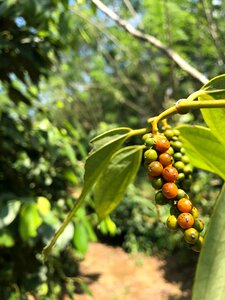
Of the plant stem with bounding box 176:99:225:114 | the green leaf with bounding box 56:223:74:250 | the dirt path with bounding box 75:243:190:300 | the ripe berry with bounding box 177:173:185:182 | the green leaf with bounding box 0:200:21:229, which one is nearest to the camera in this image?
the plant stem with bounding box 176:99:225:114

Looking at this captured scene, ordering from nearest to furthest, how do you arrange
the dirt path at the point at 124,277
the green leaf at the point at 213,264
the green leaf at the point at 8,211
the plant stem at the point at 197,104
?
1. the green leaf at the point at 213,264
2. the plant stem at the point at 197,104
3. the green leaf at the point at 8,211
4. the dirt path at the point at 124,277

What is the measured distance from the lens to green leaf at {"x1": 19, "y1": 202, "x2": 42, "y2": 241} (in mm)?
1387

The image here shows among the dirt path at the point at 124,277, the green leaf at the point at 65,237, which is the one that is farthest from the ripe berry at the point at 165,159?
the dirt path at the point at 124,277

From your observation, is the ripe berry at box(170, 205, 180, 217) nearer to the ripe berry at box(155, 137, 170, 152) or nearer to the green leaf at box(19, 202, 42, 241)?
the ripe berry at box(155, 137, 170, 152)

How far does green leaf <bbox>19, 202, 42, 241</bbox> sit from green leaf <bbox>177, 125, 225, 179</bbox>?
864mm

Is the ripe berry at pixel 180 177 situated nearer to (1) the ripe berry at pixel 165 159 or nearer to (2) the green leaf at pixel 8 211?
(1) the ripe berry at pixel 165 159

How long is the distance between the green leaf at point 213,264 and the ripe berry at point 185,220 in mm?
109

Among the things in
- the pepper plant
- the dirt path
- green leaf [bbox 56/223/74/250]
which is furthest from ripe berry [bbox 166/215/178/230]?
the dirt path

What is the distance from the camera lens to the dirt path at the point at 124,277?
202 inches

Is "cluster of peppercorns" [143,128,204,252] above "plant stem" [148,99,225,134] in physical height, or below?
below

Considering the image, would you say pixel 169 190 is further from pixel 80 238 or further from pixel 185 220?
pixel 80 238

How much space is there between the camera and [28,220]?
1395mm

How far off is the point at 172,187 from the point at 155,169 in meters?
0.03

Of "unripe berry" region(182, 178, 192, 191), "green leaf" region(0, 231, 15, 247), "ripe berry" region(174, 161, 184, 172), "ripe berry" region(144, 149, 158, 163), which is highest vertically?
"ripe berry" region(144, 149, 158, 163)
